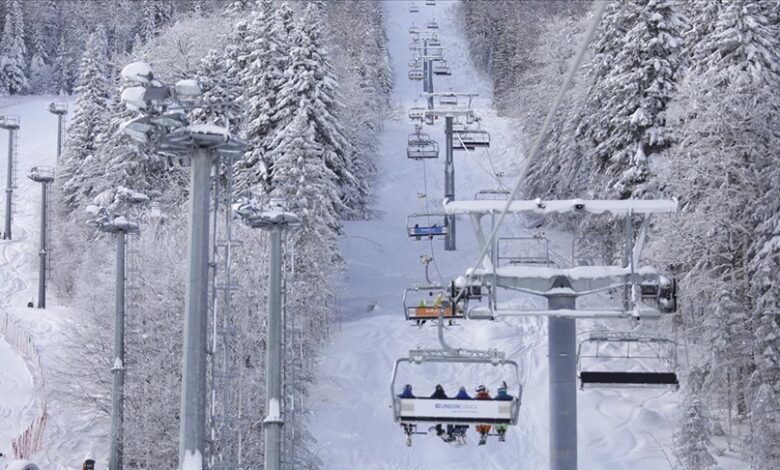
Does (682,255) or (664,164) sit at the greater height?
(664,164)

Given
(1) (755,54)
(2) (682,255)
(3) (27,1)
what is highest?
(3) (27,1)

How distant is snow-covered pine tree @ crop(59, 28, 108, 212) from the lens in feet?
178

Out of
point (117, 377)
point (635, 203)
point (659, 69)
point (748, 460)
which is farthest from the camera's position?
point (659, 69)

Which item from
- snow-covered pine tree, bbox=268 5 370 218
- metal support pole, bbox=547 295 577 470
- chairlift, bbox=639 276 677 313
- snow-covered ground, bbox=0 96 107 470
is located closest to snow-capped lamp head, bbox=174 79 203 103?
metal support pole, bbox=547 295 577 470

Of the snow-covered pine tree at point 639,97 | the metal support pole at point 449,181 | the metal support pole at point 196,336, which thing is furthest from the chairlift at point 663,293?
the metal support pole at point 449,181

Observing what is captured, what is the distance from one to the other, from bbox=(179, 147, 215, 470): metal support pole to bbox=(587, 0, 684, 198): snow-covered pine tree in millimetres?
29191

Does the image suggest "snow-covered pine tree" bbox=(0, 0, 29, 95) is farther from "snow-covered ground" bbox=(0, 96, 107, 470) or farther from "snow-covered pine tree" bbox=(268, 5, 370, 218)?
"snow-covered pine tree" bbox=(268, 5, 370, 218)

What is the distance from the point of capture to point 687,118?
34.6 m

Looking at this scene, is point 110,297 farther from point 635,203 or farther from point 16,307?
point 635,203

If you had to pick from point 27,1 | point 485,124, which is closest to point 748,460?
point 485,124

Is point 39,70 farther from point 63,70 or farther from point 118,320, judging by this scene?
point 118,320

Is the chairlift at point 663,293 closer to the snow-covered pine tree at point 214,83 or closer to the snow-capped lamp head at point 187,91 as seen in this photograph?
the snow-capped lamp head at point 187,91

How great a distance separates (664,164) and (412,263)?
1716cm

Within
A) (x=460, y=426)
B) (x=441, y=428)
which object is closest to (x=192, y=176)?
(x=441, y=428)
